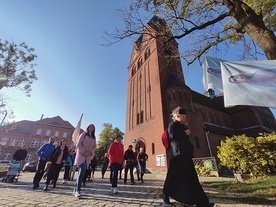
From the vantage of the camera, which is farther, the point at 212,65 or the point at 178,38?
the point at 178,38

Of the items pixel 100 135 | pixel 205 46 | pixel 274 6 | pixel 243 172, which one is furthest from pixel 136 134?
pixel 100 135

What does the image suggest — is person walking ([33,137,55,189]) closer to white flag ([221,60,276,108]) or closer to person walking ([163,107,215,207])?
person walking ([163,107,215,207])

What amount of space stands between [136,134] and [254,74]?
19.8m

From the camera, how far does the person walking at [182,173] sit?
268cm

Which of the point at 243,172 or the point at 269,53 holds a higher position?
the point at 269,53

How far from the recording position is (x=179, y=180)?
2.90 metres

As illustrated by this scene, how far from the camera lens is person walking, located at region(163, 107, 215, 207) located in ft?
8.80

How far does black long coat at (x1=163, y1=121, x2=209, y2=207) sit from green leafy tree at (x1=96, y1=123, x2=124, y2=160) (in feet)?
129

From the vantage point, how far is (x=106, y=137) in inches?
1734

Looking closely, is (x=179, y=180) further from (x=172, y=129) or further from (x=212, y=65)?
(x=212, y=65)

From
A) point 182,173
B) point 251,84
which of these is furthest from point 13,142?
point 251,84

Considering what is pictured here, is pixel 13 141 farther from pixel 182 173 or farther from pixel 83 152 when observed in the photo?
pixel 182 173

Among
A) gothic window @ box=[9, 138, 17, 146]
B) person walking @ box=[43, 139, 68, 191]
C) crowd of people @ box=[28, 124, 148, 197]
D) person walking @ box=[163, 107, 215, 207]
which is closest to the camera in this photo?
person walking @ box=[163, 107, 215, 207]

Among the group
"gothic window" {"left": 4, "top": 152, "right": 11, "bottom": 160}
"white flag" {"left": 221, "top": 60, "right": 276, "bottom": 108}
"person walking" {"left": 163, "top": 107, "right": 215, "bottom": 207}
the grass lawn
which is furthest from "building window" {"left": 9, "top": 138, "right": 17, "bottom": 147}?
"white flag" {"left": 221, "top": 60, "right": 276, "bottom": 108}
